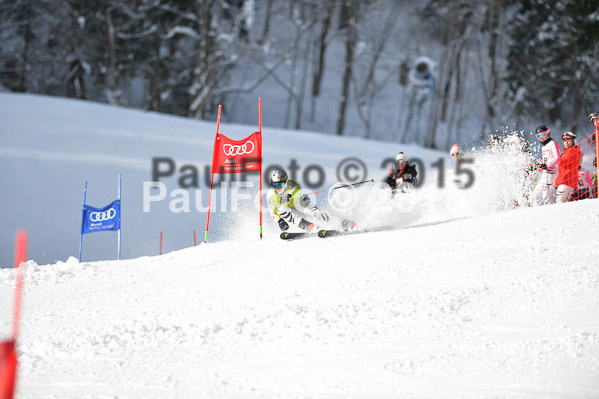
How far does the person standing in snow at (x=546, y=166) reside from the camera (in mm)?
9688

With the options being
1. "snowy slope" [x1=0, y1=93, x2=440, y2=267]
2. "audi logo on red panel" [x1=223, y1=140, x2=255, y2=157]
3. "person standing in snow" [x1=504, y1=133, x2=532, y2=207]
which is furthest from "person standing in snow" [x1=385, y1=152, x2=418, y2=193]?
"audi logo on red panel" [x1=223, y1=140, x2=255, y2=157]

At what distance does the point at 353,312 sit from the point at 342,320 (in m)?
0.22

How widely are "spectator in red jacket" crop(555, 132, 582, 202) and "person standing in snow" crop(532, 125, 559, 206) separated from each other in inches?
4.3

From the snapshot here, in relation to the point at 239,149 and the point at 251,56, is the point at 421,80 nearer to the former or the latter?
the point at 251,56

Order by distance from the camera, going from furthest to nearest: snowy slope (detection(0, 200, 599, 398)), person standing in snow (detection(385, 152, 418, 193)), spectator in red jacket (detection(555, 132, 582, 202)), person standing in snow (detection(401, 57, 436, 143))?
person standing in snow (detection(401, 57, 436, 143)), person standing in snow (detection(385, 152, 418, 193)), spectator in red jacket (detection(555, 132, 582, 202)), snowy slope (detection(0, 200, 599, 398))

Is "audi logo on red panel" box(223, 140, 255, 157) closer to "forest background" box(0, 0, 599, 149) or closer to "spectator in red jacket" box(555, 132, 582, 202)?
"spectator in red jacket" box(555, 132, 582, 202)

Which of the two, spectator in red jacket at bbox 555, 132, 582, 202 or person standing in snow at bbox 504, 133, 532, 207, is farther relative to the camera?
person standing in snow at bbox 504, 133, 532, 207

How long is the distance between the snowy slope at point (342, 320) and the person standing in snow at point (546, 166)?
5.17 feet

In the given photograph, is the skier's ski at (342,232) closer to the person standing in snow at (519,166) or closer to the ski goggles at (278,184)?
the ski goggles at (278,184)

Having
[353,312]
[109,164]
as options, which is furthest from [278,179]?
[109,164]

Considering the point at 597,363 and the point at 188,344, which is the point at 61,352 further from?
the point at 597,363

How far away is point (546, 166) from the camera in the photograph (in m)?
9.73

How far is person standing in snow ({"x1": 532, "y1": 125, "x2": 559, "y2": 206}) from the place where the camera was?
969cm

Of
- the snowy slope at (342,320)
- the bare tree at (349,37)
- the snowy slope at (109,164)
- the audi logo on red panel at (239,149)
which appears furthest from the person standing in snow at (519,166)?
the bare tree at (349,37)
